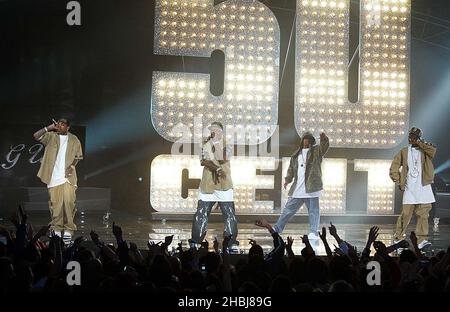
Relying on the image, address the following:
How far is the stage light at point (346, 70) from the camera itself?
40.1 feet

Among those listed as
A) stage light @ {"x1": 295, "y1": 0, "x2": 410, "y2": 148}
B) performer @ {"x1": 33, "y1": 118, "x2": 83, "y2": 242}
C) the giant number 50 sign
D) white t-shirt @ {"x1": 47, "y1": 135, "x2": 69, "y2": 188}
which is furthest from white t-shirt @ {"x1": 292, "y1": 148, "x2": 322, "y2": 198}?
white t-shirt @ {"x1": 47, "y1": 135, "x2": 69, "y2": 188}

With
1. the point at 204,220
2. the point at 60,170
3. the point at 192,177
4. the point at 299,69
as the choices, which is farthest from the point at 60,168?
the point at 299,69

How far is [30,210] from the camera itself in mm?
12383

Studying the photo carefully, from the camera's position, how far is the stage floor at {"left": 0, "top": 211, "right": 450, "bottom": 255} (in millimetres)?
9164

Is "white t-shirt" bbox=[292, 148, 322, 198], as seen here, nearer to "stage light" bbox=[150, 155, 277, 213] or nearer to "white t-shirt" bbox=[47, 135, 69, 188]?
"stage light" bbox=[150, 155, 277, 213]

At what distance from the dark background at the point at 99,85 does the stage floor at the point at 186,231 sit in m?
0.78

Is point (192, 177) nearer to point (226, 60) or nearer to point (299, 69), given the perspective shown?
point (226, 60)

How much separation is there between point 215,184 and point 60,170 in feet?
7.47

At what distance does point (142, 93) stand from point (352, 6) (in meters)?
4.90

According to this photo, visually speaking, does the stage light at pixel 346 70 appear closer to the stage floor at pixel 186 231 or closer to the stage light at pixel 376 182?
the stage light at pixel 376 182

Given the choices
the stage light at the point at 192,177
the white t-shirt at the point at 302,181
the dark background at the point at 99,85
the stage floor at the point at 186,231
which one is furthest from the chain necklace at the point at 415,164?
the stage light at the point at 192,177

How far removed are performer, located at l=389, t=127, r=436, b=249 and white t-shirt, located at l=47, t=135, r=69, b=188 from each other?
4.66 m
